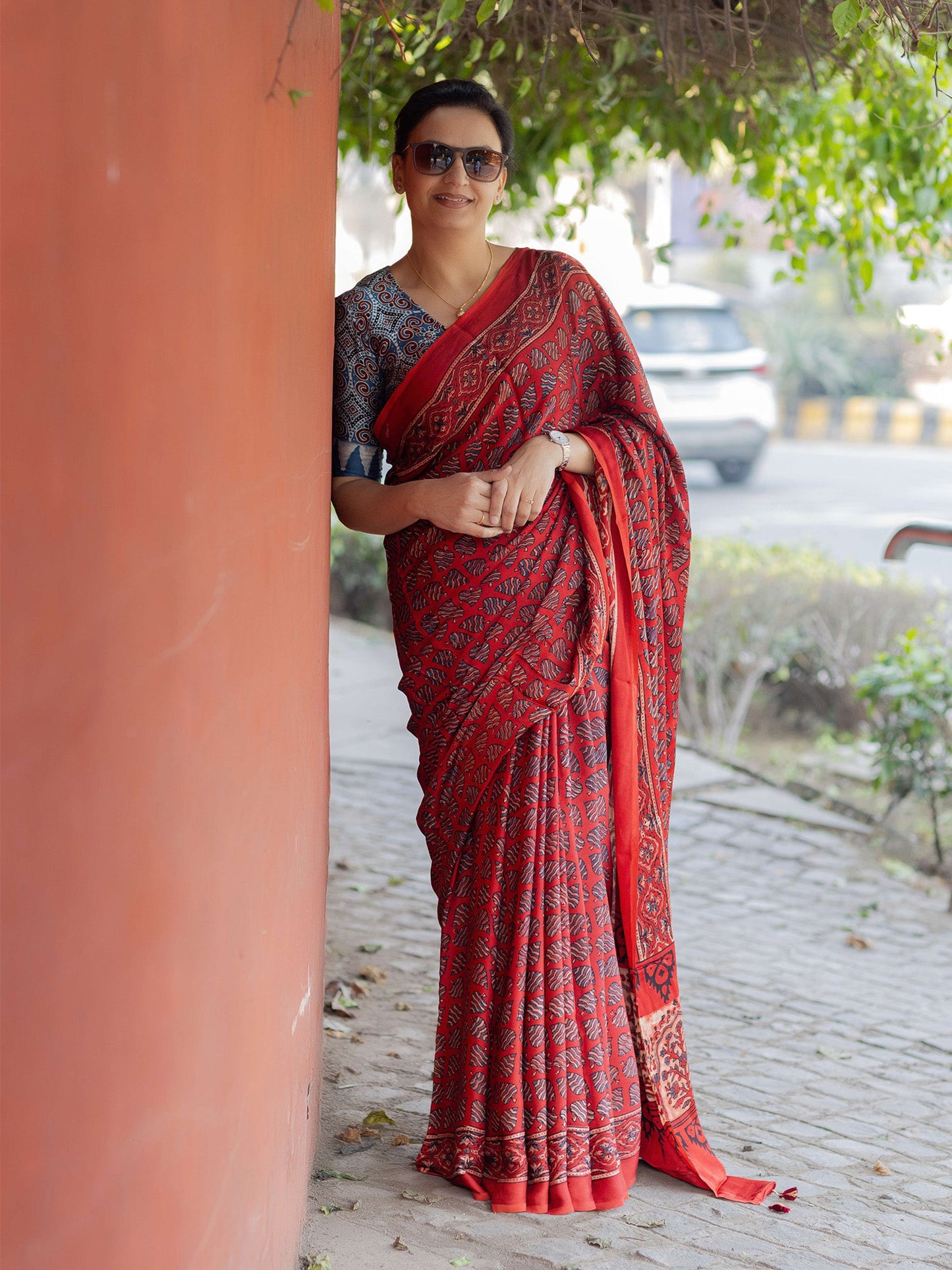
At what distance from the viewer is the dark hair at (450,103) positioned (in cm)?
232

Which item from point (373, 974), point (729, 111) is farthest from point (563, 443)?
point (729, 111)

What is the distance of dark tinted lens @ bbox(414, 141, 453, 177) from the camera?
2311 mm

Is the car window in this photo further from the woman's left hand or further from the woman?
the woman's left hand

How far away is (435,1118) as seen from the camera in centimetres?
249

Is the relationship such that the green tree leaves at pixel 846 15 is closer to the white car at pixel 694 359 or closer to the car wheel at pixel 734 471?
the white car at pixel 694 359

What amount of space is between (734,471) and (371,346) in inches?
495

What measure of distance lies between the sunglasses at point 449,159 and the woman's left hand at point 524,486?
1.58 feet

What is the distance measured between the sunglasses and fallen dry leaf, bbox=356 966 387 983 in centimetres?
220

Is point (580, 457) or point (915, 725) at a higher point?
point (580, 457)

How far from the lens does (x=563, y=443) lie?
2334mm

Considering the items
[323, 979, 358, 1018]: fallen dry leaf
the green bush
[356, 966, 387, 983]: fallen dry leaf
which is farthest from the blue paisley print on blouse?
the green bush

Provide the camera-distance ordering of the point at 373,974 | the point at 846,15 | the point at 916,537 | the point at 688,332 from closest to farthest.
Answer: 1. the point at 846,15
2. the point at 373,974
3. the point at 916,537
4. the point at 688,332

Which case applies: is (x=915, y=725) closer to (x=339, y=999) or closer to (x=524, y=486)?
(x=339, y=999)

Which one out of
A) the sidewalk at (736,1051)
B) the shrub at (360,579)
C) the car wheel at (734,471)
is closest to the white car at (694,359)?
the car wheel at (734,471)
